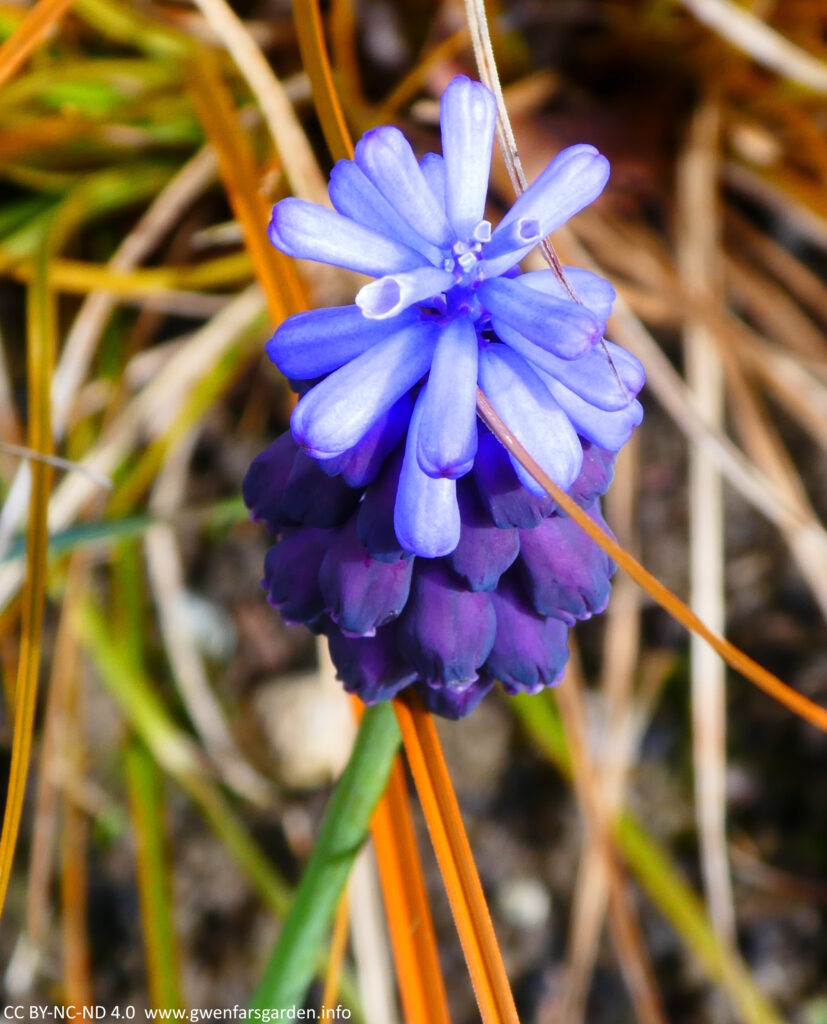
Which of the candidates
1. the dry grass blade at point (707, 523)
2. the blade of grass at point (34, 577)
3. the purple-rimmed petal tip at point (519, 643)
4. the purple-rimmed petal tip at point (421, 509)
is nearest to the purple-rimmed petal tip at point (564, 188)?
the purple-rimmed petal tip at point (421, 509)

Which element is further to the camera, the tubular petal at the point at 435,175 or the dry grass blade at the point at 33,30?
the dry grass blade at the point at 33,30

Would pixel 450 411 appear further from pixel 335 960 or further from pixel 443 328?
pixel 335 960

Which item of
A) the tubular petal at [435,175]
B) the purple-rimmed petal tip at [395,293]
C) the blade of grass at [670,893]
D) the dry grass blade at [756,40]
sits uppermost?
the dry grass blade at [756,40]

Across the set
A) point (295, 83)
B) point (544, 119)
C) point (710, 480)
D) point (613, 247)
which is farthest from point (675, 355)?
point (295, 83)

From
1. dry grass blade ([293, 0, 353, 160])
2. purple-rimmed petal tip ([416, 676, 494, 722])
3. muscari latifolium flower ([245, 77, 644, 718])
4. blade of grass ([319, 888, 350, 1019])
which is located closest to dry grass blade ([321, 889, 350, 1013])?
blade of grass ([319, 888, 350, 1019])

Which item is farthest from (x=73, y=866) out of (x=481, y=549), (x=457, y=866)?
(x=481, y=549)

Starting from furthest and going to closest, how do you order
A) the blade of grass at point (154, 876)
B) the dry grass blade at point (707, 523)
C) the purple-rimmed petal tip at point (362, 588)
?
1. the dry grass blade at point (707, 523)
2. the blade of grass at point (154, 876)
3. the purple-rimmed petal tip at point (362, 588)

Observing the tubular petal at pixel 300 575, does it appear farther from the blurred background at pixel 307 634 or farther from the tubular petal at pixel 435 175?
the blurred background at pixel 307 634

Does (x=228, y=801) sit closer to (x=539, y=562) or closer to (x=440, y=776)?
(x=440, y=776)
